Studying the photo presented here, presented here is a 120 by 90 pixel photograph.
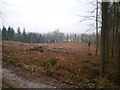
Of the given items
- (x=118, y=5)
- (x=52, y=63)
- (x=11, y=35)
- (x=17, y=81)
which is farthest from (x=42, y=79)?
(x=11, y=35)

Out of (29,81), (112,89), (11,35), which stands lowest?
(112,89)

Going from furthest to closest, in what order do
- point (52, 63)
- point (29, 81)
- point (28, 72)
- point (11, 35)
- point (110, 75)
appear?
point (11, 35) → point (52, 63) → point (110, 75) → point (28, 72) → point (29, 81)

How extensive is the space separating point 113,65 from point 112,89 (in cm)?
301

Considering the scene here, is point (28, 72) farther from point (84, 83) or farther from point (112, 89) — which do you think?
point (112, 89)

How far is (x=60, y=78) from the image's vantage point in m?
9.87

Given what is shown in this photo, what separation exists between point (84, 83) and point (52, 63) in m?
4.67

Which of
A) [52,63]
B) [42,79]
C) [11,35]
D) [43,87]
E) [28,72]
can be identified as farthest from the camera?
[11,35]

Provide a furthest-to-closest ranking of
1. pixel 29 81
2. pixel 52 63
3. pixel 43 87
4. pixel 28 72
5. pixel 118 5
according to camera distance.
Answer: pixel 52 63, pixel 118 5, pixel 28 72, pixel 29 81, pixel 43 87

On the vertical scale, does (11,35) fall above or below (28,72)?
above

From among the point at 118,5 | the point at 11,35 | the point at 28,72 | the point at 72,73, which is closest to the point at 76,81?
the point at 72,73

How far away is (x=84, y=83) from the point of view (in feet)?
30.7

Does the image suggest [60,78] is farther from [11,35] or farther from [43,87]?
[11,35]

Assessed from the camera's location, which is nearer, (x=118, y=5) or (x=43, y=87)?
(x=43, y=87)

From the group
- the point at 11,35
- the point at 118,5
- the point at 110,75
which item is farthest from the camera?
the point at 11,35
